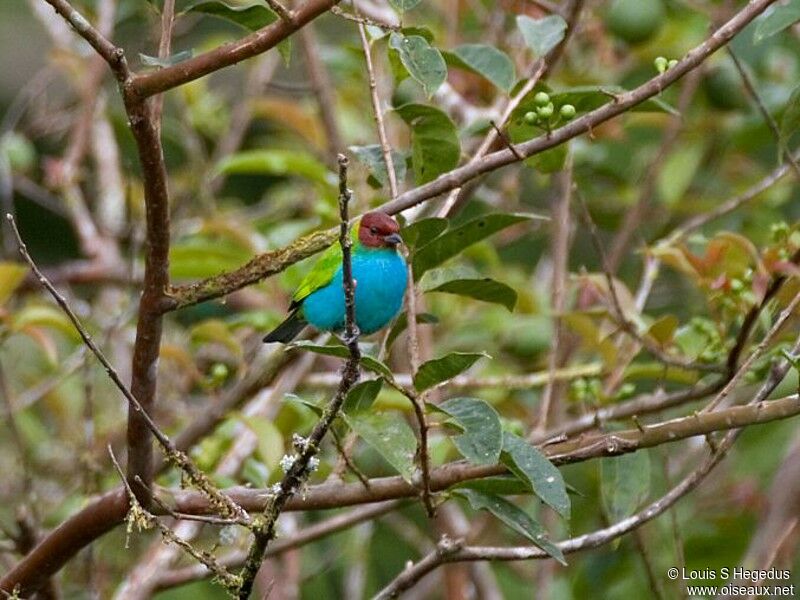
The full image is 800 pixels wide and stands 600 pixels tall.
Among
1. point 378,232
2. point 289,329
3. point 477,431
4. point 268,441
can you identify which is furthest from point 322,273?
point 477,431

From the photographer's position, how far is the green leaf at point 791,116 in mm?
2611

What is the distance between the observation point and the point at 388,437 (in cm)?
223

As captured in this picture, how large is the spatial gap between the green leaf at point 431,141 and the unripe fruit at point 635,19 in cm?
193

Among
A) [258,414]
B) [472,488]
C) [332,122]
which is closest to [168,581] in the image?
[258,414]

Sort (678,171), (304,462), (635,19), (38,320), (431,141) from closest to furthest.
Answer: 1. (304,462)
2. (431,141)
3. (38,320)
4. (635,19)
5. (678,171)

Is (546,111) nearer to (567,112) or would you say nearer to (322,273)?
(567,112)

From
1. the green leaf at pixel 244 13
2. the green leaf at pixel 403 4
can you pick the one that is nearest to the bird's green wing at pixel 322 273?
the green leaf at pixel 403 4

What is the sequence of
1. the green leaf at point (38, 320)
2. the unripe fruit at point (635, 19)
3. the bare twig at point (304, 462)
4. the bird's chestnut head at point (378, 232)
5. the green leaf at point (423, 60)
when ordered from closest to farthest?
the bare twig at point (304, 462)
the green leaf at point (423, 60)
the bird's chestnut head at point (378, 232)
the green leaf at point (38, 320)
the unripe fruit at point (635, 19)

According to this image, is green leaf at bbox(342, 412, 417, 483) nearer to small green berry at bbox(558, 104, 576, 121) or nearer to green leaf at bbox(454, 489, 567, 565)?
green leaf at bbox(454, 489, 567, 565)

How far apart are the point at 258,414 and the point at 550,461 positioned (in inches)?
65.2

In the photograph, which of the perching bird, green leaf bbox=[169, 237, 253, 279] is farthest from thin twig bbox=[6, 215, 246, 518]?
green leaf bbox=[169, 237, 253, 279]

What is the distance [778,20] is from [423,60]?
73cm

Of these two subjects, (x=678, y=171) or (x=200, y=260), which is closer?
(x=200, y=260)

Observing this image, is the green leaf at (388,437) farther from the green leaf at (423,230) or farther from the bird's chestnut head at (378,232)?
the bird's chestnut head at (378,232)
